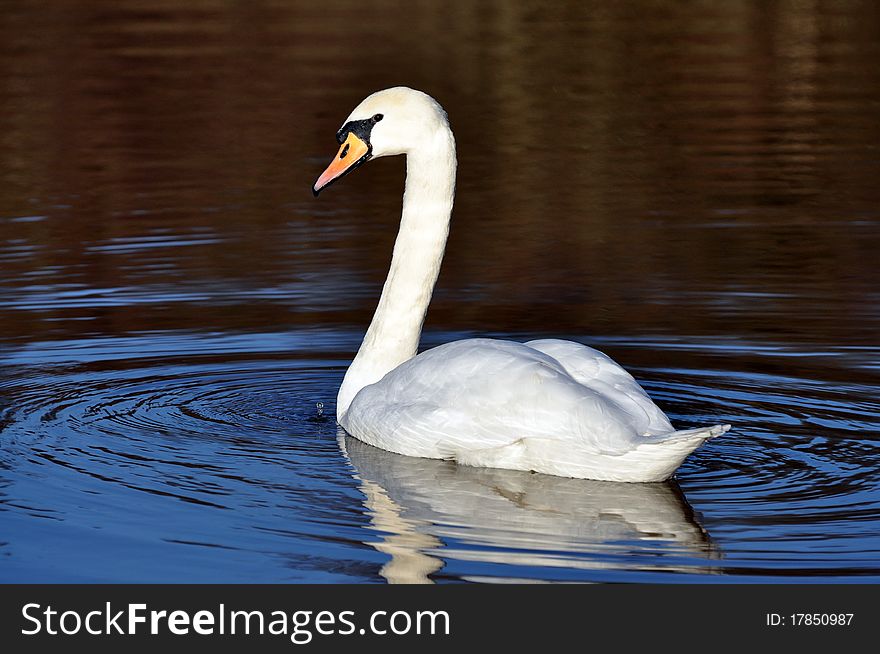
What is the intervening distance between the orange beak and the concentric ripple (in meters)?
1.27

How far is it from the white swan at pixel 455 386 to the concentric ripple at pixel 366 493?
140 millimetres

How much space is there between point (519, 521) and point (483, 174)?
35.8 feet

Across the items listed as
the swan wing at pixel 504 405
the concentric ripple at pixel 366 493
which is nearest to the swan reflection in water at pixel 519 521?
the concentric ripple at pixel 366 493

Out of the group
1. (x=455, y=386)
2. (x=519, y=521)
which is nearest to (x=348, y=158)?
(x=455, y=386)

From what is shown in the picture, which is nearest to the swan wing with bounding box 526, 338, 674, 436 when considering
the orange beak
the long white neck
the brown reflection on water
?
the long white neck

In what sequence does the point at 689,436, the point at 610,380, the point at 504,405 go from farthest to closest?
the point at 610,380
the point at 504,405
the point at 689,436

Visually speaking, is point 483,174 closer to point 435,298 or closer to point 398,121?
point 435,298

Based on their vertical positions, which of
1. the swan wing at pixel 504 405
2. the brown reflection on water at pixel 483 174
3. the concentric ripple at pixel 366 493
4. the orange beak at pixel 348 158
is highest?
the orange beak at pixel 348 158

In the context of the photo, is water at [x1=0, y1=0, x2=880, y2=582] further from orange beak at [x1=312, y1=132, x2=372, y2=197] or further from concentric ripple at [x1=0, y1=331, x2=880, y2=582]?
orange beak at [x1=312, y1=132, x2=372, y2=197]

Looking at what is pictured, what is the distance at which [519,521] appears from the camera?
708 centimetres

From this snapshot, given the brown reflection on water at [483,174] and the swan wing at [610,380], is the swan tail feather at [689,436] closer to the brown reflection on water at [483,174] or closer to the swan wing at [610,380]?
the swan wing at [610,380]

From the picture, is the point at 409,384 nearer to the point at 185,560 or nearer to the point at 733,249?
the point at 185,560

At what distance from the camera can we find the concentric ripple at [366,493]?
21.4ft

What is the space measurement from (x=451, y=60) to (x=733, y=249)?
1340cm
